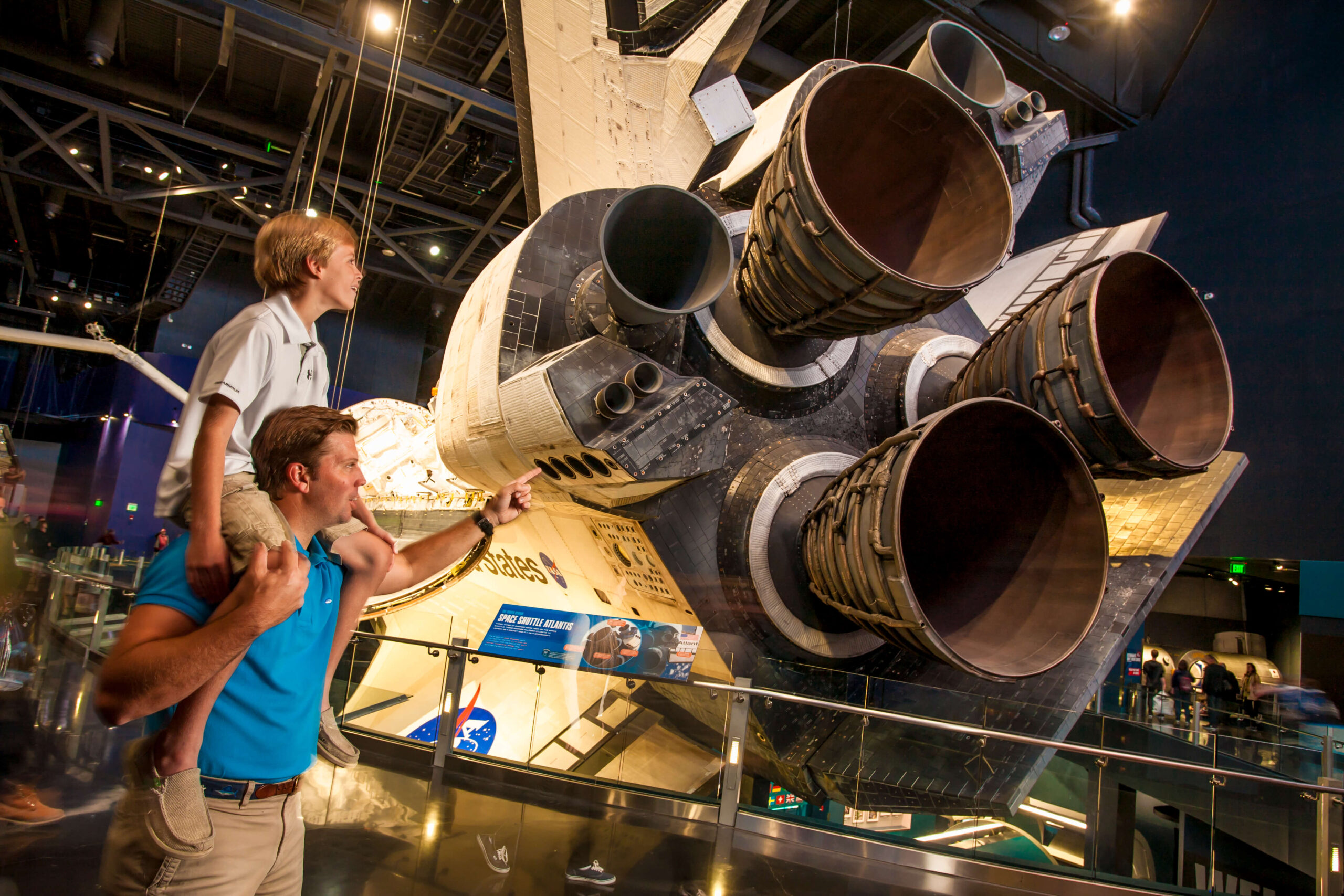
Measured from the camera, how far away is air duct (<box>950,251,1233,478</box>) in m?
2.87

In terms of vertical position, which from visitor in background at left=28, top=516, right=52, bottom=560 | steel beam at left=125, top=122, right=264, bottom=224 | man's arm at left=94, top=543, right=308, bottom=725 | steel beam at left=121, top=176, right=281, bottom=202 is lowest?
visitor in background at left=28, top=516, right=52, bottom=560

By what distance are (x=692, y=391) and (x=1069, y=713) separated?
101 inches

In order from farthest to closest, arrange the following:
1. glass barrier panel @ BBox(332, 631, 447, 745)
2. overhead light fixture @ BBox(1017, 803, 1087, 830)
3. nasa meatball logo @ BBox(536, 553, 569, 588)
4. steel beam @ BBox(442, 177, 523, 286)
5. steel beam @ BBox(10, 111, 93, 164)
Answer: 1. steel beam @ BBox(442, 177, 523, 286)
2. steel beam @ BBox(10, 111, 93, 164)
3. nasa meatball logo @ BBox(536, 553, 569, 588)
4. glass barrier panel @ BBox(332, 631, 447, 745)
5. overhead light fixture @ BBox(1017, 803, 1087, 830)

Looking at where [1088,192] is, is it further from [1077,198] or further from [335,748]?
[335,748]

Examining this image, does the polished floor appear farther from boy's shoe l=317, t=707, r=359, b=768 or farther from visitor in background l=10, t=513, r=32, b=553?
visitor in background l=10, t=513, r=32, b=553

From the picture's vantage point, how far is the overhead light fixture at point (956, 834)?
3451 millimetres

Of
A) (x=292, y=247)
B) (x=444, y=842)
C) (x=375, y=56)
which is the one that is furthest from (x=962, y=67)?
(x=375, y=56)

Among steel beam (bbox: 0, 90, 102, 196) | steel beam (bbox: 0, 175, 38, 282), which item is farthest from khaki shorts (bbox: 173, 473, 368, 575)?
steel beam (bbox: 0, 175, 38, 282)

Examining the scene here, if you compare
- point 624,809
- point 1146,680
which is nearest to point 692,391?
point 624,809

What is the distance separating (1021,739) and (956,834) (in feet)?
1.82

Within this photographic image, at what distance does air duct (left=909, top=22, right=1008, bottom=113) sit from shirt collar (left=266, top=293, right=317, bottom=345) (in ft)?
11.0

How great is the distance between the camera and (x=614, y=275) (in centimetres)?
289

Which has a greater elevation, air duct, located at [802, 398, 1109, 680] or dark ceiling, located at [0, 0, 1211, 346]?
dark ceiling, located at [0, 0, 1211, 346]

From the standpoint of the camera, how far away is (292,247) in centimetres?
159
